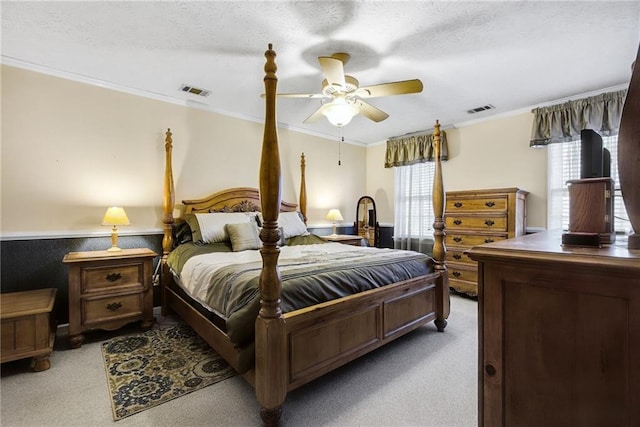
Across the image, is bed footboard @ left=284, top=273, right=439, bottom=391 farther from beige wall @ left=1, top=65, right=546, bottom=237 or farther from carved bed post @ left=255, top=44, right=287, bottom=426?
beige wall @ left=1, top=65, right=546, bottom=237

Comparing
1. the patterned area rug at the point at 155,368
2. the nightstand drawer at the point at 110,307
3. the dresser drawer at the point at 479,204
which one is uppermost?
the dresser drawer at the point at 479,204

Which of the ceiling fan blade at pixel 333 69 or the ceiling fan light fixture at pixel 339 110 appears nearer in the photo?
the ceiling fan blade at pixel 333 69

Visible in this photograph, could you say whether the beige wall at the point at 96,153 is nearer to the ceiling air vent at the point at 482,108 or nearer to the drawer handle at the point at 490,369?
the ceiling air vent at the point at 482,108

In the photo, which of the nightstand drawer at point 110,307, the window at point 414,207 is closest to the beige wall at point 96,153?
the nightstand drawer at point 110,307

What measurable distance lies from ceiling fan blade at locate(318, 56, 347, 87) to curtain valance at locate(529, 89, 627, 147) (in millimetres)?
2695

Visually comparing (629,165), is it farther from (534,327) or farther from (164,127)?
(164,127)

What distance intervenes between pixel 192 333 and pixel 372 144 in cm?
438

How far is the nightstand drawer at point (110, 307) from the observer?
2.52 m

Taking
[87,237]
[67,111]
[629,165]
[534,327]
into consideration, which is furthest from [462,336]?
[67,111]

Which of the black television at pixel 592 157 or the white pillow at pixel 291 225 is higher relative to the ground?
the black television at pixel 592 157

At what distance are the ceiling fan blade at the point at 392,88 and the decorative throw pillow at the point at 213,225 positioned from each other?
195cm

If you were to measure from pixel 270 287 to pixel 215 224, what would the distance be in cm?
196

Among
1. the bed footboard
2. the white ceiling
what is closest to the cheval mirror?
the white ceiling

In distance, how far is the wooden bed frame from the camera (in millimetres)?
1555
